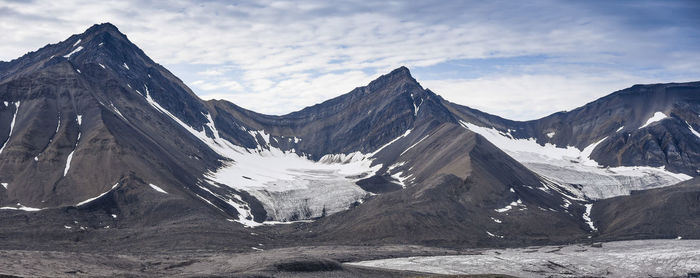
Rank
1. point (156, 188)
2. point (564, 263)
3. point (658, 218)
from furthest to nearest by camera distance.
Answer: point (156, 188)
point (658, 218)
point (564, 263)

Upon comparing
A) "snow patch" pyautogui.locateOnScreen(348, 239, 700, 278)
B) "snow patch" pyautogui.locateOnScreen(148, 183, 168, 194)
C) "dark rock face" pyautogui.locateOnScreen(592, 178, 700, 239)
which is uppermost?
"snow patch" pyautogui.locateOnScreen(148, 183, 168, 194)

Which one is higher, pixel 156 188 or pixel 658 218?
pixel 156 188

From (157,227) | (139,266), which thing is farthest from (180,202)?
(139,266)

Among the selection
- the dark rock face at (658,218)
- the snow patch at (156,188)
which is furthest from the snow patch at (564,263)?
the snow patch at (156,188)

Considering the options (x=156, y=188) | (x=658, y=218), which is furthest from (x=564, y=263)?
(x=156, y=188)

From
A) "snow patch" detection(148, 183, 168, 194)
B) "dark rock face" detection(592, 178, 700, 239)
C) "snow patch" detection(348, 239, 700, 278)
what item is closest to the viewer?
"snow patch" detection(348, 239, 700, 278)

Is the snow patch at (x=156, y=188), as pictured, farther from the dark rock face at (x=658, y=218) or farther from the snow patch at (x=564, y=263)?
the dark rock face at (x=658, y=218)

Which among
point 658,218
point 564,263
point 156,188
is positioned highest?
point 156,188

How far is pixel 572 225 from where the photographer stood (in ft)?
619

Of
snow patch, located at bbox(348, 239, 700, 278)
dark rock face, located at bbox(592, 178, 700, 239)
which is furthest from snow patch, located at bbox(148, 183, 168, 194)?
dark rock face, located at bbox(592, 178, 700, 239)

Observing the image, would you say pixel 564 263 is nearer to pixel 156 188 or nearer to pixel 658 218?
pixel 658 218

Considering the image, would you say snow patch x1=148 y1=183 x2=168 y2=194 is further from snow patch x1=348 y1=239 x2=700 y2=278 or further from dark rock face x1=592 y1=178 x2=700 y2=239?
dark rock face x1=592 y1=178 x2=700 y2=239

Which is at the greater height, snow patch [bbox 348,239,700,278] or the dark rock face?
the dark rock face

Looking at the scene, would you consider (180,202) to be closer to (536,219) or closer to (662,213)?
(536,219)
